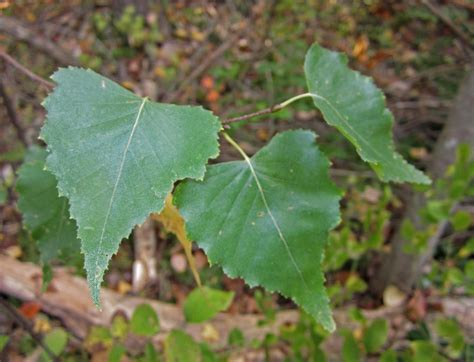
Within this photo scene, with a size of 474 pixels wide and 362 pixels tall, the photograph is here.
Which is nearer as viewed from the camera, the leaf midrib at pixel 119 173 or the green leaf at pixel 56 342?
the leaf midrib at pixel 119 173

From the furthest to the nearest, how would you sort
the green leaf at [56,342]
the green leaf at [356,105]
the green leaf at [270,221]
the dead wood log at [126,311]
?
the dead wood log at [126,311] < the green leaf at [56,342] < the green leaf at [356,105] < the green leaf at [270,221]

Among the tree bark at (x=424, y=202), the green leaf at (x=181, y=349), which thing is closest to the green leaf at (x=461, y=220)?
the tree bark at (x=424, y=202)

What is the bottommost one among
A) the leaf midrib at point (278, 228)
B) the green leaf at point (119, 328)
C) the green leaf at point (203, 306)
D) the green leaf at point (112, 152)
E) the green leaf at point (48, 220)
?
the green leaf at point (119, 328)

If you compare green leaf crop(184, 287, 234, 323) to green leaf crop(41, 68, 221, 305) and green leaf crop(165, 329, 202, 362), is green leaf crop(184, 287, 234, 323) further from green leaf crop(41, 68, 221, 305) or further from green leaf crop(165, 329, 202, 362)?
green leaf crop(41, 68, 221, 305)

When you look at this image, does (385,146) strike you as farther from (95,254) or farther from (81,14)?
(81,14)

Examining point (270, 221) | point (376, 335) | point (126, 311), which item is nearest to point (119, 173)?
point (270, 221)

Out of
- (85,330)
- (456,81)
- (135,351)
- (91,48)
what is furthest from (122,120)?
(91,48)

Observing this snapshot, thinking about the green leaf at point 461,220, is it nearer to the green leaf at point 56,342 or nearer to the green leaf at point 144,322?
the green leaf at point 144,322
